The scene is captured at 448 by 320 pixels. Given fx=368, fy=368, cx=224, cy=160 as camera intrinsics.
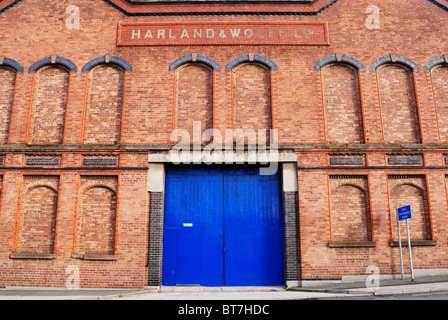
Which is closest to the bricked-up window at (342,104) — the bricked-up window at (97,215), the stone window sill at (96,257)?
the bricked-up window at (97,215)

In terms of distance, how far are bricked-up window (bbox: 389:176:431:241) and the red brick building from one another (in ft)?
0.15

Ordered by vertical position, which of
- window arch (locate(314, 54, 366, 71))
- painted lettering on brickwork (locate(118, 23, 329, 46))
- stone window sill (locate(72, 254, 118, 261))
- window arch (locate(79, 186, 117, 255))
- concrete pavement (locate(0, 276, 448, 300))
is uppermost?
painted lettering on brickwork (locate(118, 23, 329, 46))

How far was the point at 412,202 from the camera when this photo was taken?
1235cm

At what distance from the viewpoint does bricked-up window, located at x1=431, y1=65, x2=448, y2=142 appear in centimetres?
1288

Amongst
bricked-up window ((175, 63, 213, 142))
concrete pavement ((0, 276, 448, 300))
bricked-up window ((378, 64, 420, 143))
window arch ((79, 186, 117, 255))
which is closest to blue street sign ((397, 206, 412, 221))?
concrete pavement ((0, 276, 448, 300))

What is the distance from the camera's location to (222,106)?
41.8 feet

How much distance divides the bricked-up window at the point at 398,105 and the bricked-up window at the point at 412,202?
1.43 meters

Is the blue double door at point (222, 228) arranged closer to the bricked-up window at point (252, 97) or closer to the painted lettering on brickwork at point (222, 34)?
the bricked-up window at point (252, 97)

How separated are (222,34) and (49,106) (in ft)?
22.0

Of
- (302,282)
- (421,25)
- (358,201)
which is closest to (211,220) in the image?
(302,282)

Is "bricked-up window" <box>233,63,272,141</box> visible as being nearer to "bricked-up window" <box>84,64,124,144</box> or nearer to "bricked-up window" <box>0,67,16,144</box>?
"bricked-up window" <box>84,64,124,144</box>

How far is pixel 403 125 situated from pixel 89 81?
1121 cm

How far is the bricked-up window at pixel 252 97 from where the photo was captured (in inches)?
504

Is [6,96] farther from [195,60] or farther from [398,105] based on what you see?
[398,105]
